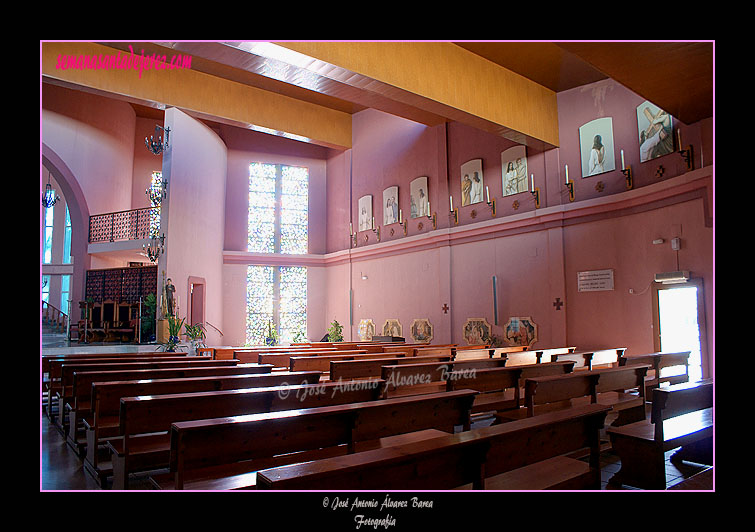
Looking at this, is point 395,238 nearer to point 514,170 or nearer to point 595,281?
point 514,170

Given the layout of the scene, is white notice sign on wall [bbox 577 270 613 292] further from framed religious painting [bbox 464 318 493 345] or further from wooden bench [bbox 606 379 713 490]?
wooden bench [bbox 606 379 713 490]

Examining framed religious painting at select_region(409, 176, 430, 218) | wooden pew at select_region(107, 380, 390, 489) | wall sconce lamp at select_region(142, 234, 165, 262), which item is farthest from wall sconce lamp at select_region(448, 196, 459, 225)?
wooden pew at select_region(107, 380, 390, 489)

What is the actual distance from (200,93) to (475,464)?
10.5 metres

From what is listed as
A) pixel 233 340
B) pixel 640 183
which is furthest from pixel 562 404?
pixel 233 340

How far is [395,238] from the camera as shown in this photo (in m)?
13.5

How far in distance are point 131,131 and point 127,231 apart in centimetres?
446

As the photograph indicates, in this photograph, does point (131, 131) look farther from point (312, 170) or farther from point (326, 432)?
point (326, 432)

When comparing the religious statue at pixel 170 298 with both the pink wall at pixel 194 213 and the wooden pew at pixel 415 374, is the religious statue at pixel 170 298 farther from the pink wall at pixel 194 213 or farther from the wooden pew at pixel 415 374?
the wooden pew at pixel 415 374

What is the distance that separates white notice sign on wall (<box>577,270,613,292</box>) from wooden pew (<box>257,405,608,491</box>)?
6268 millimetres

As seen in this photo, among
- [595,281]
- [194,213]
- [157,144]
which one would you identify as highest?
[157,144]

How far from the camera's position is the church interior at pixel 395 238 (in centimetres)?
327

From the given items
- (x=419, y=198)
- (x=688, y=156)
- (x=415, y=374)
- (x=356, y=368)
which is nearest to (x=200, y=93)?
(x=419, y=198)

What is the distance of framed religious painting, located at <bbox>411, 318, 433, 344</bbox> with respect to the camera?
12156 mm
